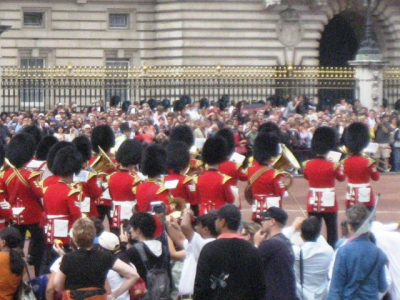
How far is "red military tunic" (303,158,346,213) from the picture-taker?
39.4 feet

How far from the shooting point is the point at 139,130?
A: 17.6 metres

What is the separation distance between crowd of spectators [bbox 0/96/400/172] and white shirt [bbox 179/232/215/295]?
8.77 metres

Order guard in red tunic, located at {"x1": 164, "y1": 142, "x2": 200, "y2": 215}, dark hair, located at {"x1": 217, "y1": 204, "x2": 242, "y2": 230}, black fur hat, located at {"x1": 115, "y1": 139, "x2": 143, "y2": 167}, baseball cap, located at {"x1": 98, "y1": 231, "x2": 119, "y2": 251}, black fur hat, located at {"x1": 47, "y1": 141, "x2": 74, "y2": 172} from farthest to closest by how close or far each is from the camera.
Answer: black fur hat, located at {"x1": 115, "y1": 139, "x2": 143, "y2": 167} → guard in red tunic, located at {"x1": 164, "y1": 142, "x2": 200, "y2": 215} → black fur hat, located at {"x1": 47, "y1": 141, "x2": 74, "y2": 172} → baseball cap, located at {"x1": 98, "y1": 231, "x2": 119, "y2": 251} → dark hair, located at {"x1": 217, "y1": 204, "x2": 242, "y2": 230}

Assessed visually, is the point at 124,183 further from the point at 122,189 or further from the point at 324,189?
the point at 324,189

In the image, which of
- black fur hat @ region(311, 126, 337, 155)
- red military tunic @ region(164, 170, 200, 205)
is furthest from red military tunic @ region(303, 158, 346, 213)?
red military tunic @ region(164, 170, 200, 205)

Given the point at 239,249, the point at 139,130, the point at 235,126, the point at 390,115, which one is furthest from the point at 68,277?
the point at 390,115

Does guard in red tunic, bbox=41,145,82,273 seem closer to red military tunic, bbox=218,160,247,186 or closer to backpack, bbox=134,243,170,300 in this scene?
red military tunic, bbox=218,160,247,186

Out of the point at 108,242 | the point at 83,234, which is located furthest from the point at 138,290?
the point at 83,234

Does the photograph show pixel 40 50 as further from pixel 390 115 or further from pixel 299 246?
pixel 299 246

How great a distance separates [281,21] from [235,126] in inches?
460

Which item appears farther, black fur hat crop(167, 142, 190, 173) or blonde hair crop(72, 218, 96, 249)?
black fur hat crop(167, 142, 190, 173)

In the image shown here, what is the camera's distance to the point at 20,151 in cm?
1117

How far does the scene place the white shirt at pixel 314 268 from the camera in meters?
8.24

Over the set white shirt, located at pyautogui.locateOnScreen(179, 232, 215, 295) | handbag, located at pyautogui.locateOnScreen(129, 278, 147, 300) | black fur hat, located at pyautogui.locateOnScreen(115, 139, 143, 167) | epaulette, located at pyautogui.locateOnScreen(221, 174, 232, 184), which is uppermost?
black fur hat, located at pyautogui.locateOnScreen(115, 139, 143, 167)
